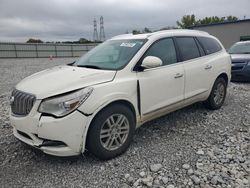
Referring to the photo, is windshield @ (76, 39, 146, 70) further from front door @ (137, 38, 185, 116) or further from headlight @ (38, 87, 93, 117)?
headlight @ (38, 87, 93, 117)

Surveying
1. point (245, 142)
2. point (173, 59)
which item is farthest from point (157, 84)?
point (245, 142)

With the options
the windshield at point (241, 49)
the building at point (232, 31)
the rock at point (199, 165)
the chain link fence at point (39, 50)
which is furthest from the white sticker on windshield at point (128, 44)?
the chain link fence at point (39, 50)

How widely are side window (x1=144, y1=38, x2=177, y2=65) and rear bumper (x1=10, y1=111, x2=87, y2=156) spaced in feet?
5.24

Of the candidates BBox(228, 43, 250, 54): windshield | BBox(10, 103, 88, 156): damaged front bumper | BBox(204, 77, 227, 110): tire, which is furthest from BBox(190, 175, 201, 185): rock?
BBox(228, 43, 250, 54): windshield

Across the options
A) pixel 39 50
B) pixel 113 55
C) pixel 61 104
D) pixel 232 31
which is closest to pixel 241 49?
pixel 113 55

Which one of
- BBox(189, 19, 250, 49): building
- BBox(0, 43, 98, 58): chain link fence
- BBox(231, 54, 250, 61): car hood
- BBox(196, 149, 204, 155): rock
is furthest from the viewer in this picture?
BBox(0, 43, 98, 58): chain link fence

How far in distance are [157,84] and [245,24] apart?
28.1 meters

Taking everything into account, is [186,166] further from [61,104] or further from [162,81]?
[61,104]

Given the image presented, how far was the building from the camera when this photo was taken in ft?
88.8

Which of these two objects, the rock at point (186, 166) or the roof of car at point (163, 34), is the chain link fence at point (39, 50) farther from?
the rock at point (186, 166)

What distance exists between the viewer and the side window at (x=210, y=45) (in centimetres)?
492

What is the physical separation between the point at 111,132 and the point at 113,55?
53.5 inches

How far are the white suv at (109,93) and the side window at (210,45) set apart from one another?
0.32 metres

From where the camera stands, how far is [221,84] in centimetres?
529
